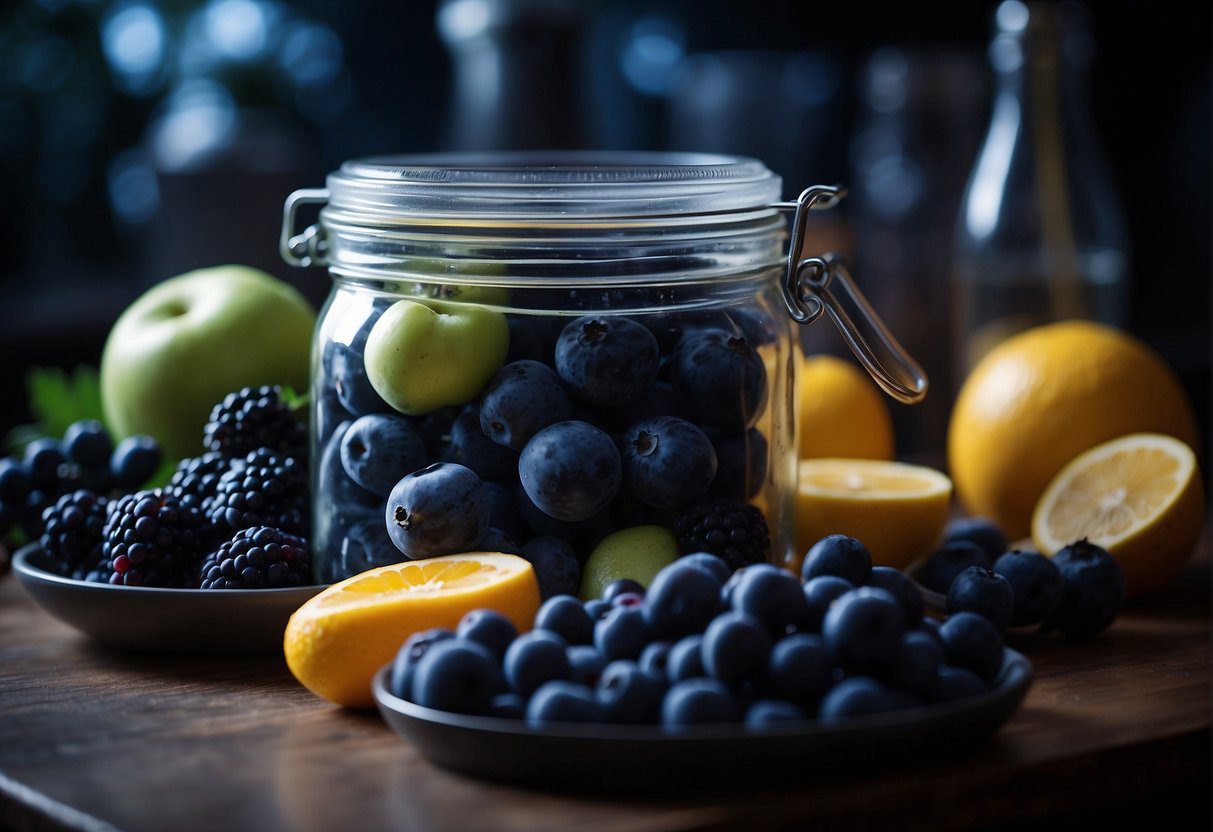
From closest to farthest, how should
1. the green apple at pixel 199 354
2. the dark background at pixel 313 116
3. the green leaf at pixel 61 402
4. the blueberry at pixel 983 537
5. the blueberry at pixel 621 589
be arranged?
the blueberry at pixel 621 589
the blueberry at pixel 983 537
the green apple at pixel 199 354
the green leaf at pixel 61 402
the dark background at pixel 313 116

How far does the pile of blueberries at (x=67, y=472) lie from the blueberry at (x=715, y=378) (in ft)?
1.47

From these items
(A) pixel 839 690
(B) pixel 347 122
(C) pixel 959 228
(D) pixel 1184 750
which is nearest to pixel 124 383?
(A) pixel 839 690

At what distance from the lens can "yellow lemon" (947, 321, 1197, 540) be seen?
1030 mm

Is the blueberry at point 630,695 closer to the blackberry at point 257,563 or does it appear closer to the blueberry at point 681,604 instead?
the blueberry at point 681,604

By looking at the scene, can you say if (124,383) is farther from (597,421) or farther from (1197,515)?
(1197,515)

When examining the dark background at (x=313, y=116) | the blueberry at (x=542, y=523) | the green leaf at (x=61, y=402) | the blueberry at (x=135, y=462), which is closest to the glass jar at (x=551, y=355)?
the blueberry at (x=542, y=523)

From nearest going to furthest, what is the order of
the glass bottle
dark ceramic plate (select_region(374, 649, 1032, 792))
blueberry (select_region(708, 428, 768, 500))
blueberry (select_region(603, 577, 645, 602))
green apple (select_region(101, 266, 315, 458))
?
1. dark ceramic plate (select_region(374, 649, 1032, 792))
2. blueberry (select_region(603, 577, 645, 602))
3. blueberry (select_region(708, 428, 768, 500))
4. green apple (select_region(101, 266, 315, 458))
5. the glass bottle

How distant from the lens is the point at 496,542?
75 cm

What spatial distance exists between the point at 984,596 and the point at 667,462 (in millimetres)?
195

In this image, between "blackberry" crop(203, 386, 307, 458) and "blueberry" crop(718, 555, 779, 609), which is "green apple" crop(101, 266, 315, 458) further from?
"blueberry" crop(718, 555, 779, 609)

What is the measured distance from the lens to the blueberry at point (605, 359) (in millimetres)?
725

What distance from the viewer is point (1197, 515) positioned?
0.91m

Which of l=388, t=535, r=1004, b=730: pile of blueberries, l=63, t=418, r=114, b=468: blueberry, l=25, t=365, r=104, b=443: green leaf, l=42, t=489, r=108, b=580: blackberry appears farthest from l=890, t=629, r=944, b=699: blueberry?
l=25, t=365, r=104, b=443: green leaf

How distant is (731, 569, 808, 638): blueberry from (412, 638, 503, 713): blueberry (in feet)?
0.40
